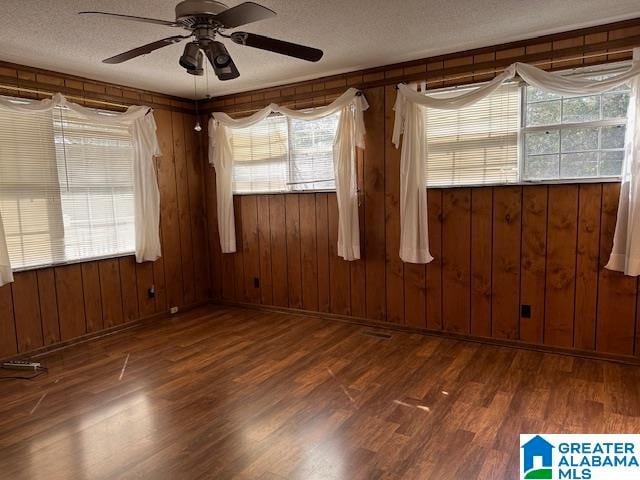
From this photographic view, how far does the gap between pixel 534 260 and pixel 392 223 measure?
4.04 feet

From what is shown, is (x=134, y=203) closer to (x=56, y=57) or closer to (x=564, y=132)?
(x=56, y=57)

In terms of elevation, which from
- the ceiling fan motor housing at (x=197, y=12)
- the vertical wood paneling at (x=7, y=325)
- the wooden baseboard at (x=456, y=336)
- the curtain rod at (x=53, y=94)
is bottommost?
the wooden baseboard at (x=456, y=336)

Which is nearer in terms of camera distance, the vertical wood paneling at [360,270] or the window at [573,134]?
the window at [573,134]

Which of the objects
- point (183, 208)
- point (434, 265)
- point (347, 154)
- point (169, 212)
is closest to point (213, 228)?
point (183, 208)

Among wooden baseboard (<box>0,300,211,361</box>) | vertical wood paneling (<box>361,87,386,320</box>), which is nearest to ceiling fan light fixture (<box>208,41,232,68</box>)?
vertical wood paneling (<box>361,87,386,320</box>)

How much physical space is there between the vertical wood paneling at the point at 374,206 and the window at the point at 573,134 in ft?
4.03

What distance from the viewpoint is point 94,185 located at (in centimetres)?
423

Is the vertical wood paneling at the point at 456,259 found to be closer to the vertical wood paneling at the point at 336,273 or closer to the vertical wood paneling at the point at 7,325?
the vertical wood paneling at the point at 336,273

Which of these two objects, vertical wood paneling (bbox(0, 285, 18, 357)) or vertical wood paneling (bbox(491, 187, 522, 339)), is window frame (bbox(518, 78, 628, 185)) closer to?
vertical wood paneling (bbox(491, 187, 522, 339))

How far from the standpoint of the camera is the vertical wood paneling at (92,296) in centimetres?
420

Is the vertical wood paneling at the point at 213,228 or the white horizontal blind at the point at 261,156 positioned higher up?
the white horizontal blind at the point at 261,156

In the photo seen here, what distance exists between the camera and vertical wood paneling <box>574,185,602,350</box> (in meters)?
3.31

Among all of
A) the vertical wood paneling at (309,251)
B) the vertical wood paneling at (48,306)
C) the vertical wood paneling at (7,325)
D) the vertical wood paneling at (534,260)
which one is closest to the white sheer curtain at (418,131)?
the vertical wood paneling at (534,260)

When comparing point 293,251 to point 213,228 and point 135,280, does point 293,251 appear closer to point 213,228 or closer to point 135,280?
point 213,228
